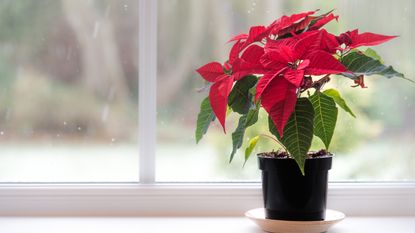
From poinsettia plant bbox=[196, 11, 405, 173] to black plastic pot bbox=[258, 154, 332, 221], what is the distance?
53 millimetres

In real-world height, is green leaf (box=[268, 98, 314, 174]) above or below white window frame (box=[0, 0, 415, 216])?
above

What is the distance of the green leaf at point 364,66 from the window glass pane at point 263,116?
0.37 m

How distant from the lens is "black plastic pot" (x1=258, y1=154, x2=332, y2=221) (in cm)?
150

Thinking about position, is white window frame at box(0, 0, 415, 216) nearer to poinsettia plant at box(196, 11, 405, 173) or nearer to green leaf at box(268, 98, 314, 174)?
poinsettia plant at box(196, 11, 405, 173)

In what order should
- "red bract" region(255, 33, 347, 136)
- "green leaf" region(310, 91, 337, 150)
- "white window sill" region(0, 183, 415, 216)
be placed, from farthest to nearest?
"white window sill" region(0, 183, 415, 216), "green leaf" region(310, 91, 337, 150), "red bract" region(255, 33, 347, 136)

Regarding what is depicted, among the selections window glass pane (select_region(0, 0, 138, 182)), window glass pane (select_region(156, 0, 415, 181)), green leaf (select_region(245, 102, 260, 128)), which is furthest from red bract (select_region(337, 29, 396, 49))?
window glass pane (select_region(0, 0, 138, 182))

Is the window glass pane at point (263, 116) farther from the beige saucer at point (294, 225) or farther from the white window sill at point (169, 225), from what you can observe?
the beige saucer at point (294, 225)

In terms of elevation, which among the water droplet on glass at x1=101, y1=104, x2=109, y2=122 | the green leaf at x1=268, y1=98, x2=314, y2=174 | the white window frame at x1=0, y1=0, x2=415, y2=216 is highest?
the water droplet on glass at x1=101, y1=104, x2=109, y2=122

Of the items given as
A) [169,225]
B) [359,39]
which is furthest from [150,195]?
[359,39]

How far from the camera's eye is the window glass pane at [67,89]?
1.85m

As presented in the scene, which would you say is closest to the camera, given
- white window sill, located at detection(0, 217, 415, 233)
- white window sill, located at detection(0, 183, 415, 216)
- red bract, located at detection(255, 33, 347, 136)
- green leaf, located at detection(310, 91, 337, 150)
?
red bract, located at detection(255, 33, 347, 136)

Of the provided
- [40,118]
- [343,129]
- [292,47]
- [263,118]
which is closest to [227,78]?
[292,47]

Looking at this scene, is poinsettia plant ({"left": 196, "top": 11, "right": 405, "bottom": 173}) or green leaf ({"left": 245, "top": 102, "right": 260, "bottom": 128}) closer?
poinsettia plant ({"left": 196, "top": 11, "right": 405, "bottom": 173})

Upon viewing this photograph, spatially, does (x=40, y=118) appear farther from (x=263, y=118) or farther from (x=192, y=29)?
(x=263, y=118)
